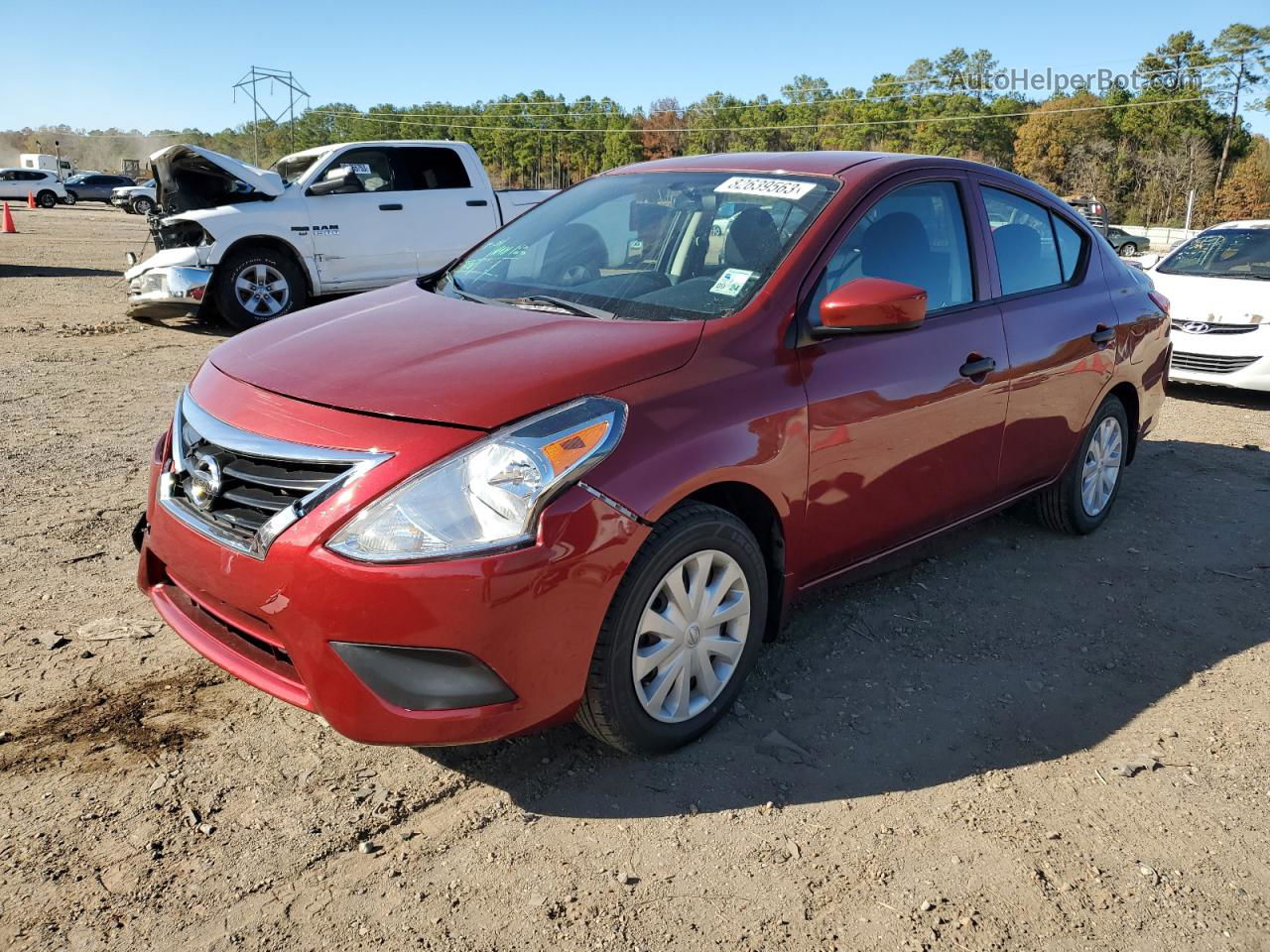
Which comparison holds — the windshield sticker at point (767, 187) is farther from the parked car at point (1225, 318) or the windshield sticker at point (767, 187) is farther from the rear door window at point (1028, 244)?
the parked car at point (1225, 318)

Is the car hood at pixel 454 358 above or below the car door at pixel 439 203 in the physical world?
below

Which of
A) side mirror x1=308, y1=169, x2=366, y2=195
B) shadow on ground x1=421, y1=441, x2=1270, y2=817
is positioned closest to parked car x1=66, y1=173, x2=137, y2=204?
side mirror x1=308, y1=169, x2=366, y2=195

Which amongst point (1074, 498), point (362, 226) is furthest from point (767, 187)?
point (362, 226)

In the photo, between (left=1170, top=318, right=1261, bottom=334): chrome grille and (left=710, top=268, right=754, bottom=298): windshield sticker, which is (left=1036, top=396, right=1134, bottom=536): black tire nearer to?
(left=710, top=268, right=754, bottom=298): windshield sticker

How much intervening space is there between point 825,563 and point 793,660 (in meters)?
0.43

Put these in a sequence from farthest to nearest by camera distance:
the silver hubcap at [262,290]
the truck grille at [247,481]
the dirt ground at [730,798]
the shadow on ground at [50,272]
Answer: the shadow on ground at [50,272], the silver hubcap at [262,290], the truck grille at [247,481], the dirt ground at [730,798]

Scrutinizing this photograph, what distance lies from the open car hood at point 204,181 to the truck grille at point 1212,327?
340 inches

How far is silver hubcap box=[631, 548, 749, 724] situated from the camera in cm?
285

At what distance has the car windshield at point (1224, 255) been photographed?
9172 mm

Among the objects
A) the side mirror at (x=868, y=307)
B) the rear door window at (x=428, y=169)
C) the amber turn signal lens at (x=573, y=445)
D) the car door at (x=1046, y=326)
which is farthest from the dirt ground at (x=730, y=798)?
the rear door window at (x=428, y=169)

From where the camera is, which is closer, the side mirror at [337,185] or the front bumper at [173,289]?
the front bumper at [173,289]

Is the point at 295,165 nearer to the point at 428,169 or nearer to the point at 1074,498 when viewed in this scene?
the point at 428,169

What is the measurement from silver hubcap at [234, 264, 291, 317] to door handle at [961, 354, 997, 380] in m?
8.39

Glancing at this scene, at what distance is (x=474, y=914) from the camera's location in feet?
7.82
